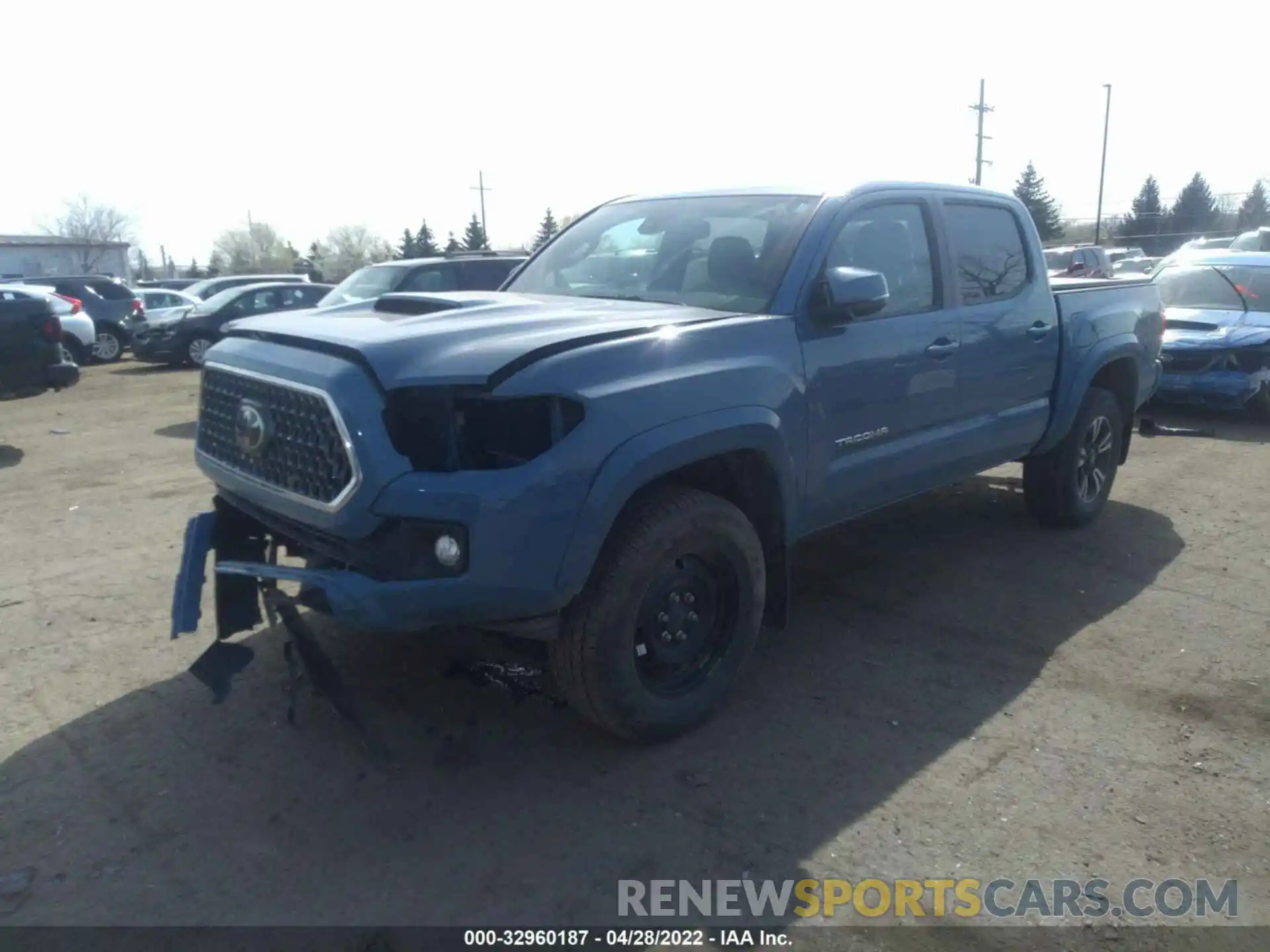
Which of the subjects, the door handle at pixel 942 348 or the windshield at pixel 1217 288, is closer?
the door handle at pixel 942 348

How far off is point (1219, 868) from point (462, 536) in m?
2.45

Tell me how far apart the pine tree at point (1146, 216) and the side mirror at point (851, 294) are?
5973 centimetres

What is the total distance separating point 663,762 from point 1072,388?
3.58 m

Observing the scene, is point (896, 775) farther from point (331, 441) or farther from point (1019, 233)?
point (1019, 233)

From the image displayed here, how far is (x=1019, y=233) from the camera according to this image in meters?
5.61

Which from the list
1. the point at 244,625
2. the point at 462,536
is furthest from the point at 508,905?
the point at 244,625

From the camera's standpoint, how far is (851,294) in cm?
388

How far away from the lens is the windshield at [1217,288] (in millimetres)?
10773

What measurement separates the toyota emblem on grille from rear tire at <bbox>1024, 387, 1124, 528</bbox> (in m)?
4.54

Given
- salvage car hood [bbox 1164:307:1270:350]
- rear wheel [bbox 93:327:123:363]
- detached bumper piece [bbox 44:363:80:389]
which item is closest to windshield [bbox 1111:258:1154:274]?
salvage car hood [bbox 1164:307:1270:350]

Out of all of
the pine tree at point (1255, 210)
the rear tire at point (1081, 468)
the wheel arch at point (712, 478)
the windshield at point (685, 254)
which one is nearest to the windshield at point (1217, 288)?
the rear tire at point (1081, 468)

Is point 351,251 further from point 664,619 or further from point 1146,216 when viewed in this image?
point 664,619

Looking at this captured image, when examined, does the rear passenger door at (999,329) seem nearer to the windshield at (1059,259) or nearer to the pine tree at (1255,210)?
the windshield at (1059,259)

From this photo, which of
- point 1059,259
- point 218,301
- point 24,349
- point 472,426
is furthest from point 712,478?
point 1059,259
